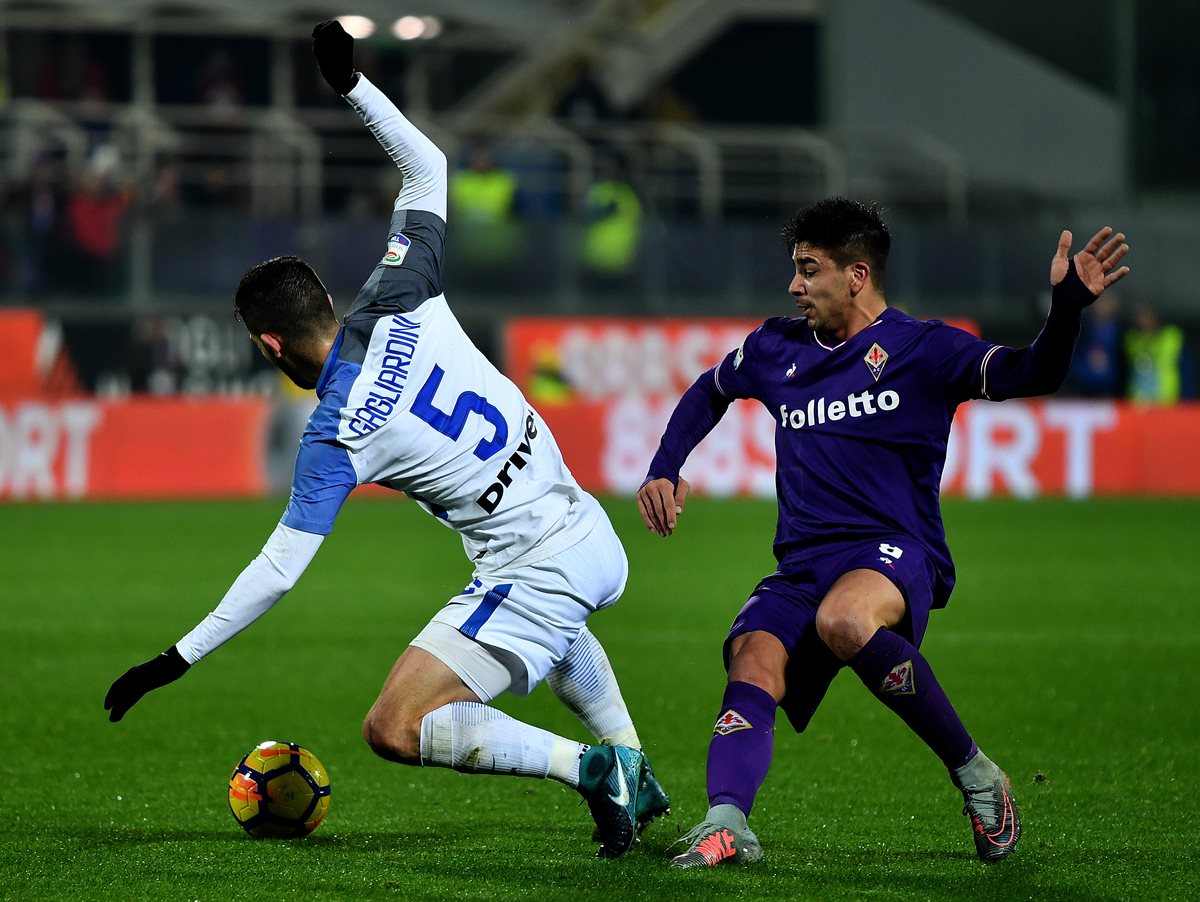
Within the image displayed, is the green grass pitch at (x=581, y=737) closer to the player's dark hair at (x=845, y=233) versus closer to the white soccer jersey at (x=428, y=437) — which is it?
the white soccer jersey at (x=428, y=437)

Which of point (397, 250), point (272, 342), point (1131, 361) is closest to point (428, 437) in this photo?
point (272, 342)

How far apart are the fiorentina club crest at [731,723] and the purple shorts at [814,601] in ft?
0.66

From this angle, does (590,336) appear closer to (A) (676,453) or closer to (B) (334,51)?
(A) (676,453)

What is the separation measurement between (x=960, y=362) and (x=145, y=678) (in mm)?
2489

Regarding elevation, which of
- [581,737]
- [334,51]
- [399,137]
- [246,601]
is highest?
[334,51]

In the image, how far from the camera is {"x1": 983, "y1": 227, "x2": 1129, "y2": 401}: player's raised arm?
5062 millimetres

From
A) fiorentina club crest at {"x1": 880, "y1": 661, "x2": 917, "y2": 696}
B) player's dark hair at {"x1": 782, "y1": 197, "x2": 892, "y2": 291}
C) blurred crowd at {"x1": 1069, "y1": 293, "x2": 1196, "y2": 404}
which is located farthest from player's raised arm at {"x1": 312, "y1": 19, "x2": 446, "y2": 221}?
blurred crowd at {"x1": 1069, "y1": 293, "x2": 1196, "y2": 404}

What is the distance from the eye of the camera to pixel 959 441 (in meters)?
20.7

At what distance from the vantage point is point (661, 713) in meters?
8.38

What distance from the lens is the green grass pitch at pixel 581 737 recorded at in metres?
5.29

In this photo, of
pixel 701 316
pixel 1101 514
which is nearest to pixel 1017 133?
pixel 701 316

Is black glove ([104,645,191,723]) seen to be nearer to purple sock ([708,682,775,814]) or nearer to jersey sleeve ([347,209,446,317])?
jersey sleeve ([347,209,446,317])

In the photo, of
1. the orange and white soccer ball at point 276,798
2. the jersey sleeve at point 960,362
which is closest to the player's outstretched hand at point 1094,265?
the jersey sleeve at point 960,362

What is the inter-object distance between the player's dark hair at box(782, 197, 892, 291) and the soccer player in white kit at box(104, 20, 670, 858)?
3.27 ft
